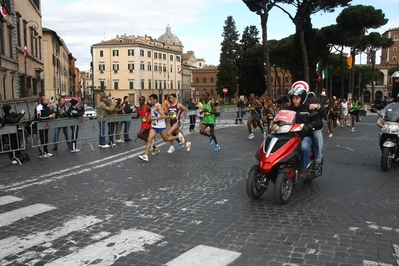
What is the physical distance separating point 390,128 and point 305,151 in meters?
3.23

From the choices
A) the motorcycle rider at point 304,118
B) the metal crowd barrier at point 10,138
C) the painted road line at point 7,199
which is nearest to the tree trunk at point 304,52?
the metal crowd barrier at point 10,138

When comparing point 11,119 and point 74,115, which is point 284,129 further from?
point 74,115

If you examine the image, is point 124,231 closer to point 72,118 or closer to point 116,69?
point 72,118

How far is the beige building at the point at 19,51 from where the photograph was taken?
27.0 metres

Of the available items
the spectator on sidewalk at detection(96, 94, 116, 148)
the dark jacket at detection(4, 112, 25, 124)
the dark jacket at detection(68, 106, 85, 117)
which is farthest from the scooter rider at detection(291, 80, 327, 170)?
the dark jacket at detection(68, 106, 85, 117)

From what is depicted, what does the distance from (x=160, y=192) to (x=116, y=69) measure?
313ft

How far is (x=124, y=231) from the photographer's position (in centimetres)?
485

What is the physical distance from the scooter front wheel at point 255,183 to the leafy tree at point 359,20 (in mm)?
40299

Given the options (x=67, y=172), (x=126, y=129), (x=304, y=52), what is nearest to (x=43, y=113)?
(x=67, y=172)

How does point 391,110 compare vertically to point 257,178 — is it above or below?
above

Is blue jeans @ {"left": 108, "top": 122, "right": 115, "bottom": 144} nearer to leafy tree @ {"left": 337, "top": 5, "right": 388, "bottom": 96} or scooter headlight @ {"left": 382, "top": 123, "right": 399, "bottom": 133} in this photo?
scooter headlight @ {"left": 382, "top": 123, "right": 399, "bottom": 133}

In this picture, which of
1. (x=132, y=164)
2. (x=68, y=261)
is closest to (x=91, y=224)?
(x=68, y=261)

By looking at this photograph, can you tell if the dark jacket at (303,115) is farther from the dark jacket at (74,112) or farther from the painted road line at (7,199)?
the dark jacket at (74,112)

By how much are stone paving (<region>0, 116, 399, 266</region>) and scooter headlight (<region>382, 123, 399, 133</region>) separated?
→ 90 cm
